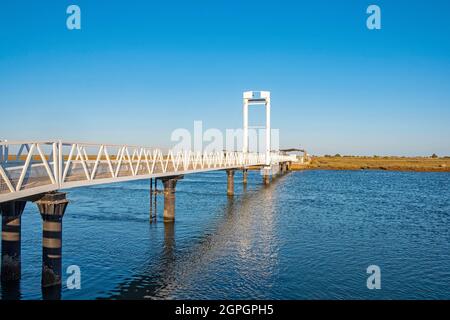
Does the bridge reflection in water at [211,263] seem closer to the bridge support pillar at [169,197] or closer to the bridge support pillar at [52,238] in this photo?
the bridge support pillar at [169,197]

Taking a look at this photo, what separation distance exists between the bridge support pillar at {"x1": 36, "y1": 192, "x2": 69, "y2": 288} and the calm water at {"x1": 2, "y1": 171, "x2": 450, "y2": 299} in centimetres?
77

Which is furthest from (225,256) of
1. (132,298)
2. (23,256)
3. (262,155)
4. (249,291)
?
(262,155)

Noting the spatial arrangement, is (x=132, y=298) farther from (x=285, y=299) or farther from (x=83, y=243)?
(x=83, y=243)

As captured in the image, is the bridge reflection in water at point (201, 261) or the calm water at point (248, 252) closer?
the bridge reflection in water at point (201, 261)

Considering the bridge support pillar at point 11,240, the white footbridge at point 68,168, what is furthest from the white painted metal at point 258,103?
the bridge support pillar at point 11,240

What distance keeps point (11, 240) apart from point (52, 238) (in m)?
2.63

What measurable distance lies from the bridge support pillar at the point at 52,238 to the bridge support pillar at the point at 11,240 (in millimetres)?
1698

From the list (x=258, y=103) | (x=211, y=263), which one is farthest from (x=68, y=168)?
(x=258, y=103)

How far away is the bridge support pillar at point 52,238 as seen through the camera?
15.2m

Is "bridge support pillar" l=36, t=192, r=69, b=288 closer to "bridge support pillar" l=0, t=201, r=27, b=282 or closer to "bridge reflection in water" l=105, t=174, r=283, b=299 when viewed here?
"bridge support pillar" l=0, t=201, r=27, b=282

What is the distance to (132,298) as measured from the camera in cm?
1483

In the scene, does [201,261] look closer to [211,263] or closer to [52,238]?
[211,263]

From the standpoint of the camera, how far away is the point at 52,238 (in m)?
15.3
